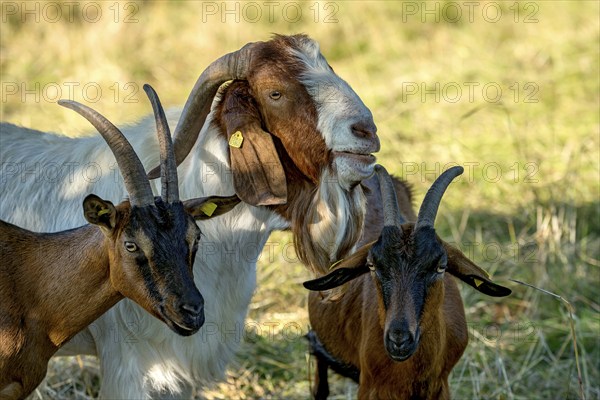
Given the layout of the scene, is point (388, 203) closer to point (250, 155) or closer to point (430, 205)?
point (430, 205)

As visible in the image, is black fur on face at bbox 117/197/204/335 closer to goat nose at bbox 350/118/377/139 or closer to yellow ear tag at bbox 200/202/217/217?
yellow ear tag at bbox 200/202/217/217

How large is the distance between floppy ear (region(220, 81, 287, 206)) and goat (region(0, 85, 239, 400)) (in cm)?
28

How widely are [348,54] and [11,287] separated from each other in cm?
980

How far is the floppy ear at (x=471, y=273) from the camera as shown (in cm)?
543

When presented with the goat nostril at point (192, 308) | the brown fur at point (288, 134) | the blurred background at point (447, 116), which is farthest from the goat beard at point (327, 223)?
the blurred background at point (447, 116)

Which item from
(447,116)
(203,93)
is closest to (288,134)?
(203,93)

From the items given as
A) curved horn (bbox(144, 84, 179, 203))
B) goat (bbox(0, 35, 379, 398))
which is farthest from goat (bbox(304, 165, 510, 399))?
curved horn (bbox(144, 84, 179, 203))

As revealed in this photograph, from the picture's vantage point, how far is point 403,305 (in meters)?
5.16

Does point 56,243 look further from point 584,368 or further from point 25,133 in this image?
point 584,368

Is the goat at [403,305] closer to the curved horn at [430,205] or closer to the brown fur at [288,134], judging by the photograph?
the curved horn at [430,205]

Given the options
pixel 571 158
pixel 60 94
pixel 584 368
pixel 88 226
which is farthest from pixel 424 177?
pixel 88 226

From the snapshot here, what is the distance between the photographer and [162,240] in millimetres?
4738

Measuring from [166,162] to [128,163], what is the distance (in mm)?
198

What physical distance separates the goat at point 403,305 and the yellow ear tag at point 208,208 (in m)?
0.60
